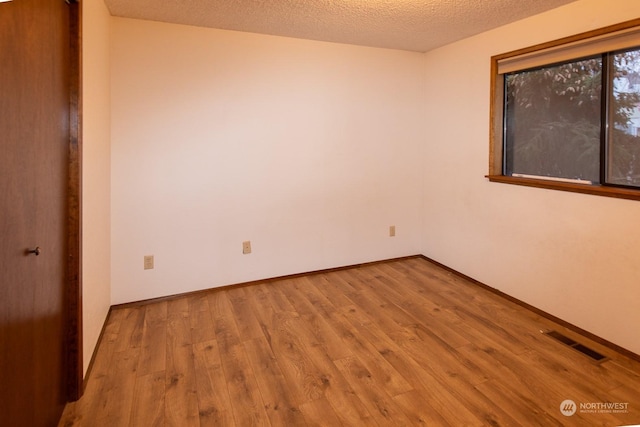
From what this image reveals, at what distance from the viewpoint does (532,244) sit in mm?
2977

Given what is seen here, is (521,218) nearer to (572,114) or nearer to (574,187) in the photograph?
(574,187)

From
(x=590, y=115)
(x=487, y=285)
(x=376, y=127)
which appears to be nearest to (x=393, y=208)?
(x=376, y=127)

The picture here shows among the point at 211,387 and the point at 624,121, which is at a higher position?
the point at 624,121

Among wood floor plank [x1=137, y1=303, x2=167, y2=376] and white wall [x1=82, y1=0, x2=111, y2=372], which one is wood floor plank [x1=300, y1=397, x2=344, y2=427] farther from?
white wall [x1=82, y1=0, x2=111, y2=372]

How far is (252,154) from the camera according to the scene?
3.42m

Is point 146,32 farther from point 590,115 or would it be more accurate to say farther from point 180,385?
point 590,115

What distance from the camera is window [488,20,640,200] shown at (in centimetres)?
238

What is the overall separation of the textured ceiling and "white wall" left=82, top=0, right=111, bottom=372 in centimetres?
47

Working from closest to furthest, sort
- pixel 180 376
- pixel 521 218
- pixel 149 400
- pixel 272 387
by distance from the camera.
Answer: pixel 149 400 → pixel 272 387 → pixel 180 376 → pixel 521 218

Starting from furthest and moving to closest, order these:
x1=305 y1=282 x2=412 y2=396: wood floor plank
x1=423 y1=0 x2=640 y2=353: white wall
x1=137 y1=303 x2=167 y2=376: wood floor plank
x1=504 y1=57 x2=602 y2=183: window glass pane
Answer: x1=504 y1=57 x2=602 y2=183: window glass pane → x1=423 y1=0 x2=640 y2=353: white wall → x1=137 y1=303 x2=167 y2=376: wood floor plank → x1=305 y1=282 x2=412 y2=396: wood floor plank

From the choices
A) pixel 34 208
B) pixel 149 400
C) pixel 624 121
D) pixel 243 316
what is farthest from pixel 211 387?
pixel 624 121

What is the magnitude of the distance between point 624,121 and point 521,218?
3.13 feet

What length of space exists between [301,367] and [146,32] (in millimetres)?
2749

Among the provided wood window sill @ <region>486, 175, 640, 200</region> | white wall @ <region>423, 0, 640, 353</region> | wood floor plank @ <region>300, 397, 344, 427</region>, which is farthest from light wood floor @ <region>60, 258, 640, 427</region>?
wood window sill @ <region>486, 175, 640, 200</region>
